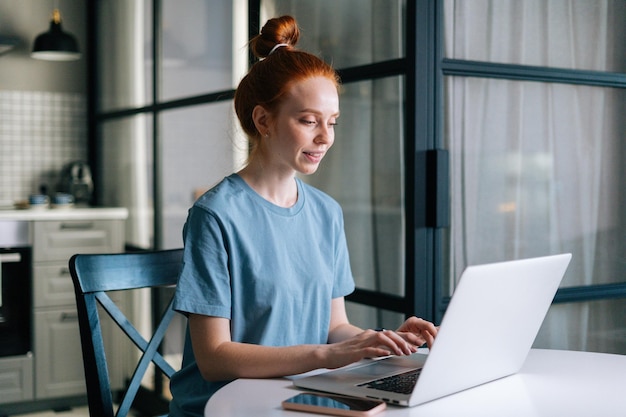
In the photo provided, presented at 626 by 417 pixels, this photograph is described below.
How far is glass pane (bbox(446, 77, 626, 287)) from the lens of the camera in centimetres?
234

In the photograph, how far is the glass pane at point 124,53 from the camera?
13.0 feet

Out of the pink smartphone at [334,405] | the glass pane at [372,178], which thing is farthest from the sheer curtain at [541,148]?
the pink smartphone at [334,405]

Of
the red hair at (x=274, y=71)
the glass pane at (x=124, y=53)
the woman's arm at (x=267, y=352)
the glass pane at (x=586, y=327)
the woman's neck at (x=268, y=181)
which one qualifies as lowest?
the glass pane at (x=586, y=327)

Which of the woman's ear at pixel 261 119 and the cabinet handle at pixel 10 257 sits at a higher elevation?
the woman's ear at pixel 261 119

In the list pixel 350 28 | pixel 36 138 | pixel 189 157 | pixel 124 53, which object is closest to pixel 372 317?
pixel 350 28

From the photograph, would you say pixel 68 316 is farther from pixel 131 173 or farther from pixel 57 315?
pixel 131 173

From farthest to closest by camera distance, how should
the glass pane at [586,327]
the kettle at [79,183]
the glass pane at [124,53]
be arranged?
the kettle at [79,183] → the glass pane at [124,53] → the glass pane at [586,327]

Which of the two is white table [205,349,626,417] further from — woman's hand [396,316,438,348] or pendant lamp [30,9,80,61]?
pendant lamp [30,9,80,61]

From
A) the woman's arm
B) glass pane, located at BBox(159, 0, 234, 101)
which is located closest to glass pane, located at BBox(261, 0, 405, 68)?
glass pane, located at BBox(159, 0, 234, 101)

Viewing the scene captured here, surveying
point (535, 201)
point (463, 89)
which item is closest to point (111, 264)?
point (463, 89)

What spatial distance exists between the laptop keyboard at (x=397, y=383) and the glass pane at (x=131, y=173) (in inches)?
110

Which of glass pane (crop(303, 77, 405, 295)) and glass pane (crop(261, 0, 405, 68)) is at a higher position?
glass pane (crop(261, 0, 405, 68))

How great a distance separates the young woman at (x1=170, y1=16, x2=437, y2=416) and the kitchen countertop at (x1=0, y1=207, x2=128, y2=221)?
256 centimetres

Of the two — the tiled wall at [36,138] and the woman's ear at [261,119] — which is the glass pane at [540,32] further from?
the tiled wall at [36,138]
